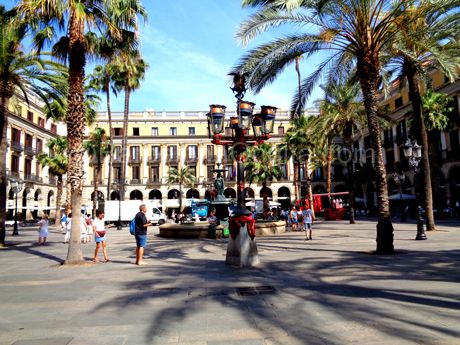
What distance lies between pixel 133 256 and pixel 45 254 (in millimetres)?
3753

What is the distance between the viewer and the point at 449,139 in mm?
36938

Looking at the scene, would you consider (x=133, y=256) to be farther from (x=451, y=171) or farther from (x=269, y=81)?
(x=451, y=171)

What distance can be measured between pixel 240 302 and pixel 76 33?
9076 millimetres

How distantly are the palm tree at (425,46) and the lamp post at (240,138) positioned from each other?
16.1 feet

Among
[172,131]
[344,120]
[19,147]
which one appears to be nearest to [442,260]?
[344,120]

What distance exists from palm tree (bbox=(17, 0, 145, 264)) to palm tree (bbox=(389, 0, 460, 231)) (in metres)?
8.41

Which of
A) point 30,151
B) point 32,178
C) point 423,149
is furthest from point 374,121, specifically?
point 30,151

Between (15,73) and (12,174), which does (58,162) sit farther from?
(15,73)

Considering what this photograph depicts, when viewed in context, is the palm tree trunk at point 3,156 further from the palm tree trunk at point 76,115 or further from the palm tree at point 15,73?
the palm tree trunk at point 76,115

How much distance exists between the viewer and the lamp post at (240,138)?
932cm

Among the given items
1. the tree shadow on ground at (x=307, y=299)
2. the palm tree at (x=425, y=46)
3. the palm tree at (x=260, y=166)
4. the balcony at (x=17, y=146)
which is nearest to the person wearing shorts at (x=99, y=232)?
the tree shadow on ground at (x=307, y=299)

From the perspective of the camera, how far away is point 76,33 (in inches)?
434

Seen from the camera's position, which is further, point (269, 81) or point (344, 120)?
point (344, 120)

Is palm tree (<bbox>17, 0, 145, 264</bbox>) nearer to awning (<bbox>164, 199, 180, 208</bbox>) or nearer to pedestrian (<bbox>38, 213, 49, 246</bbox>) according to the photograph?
pedestrian (<bbox>38, 213, 49, 246</bbox>)
